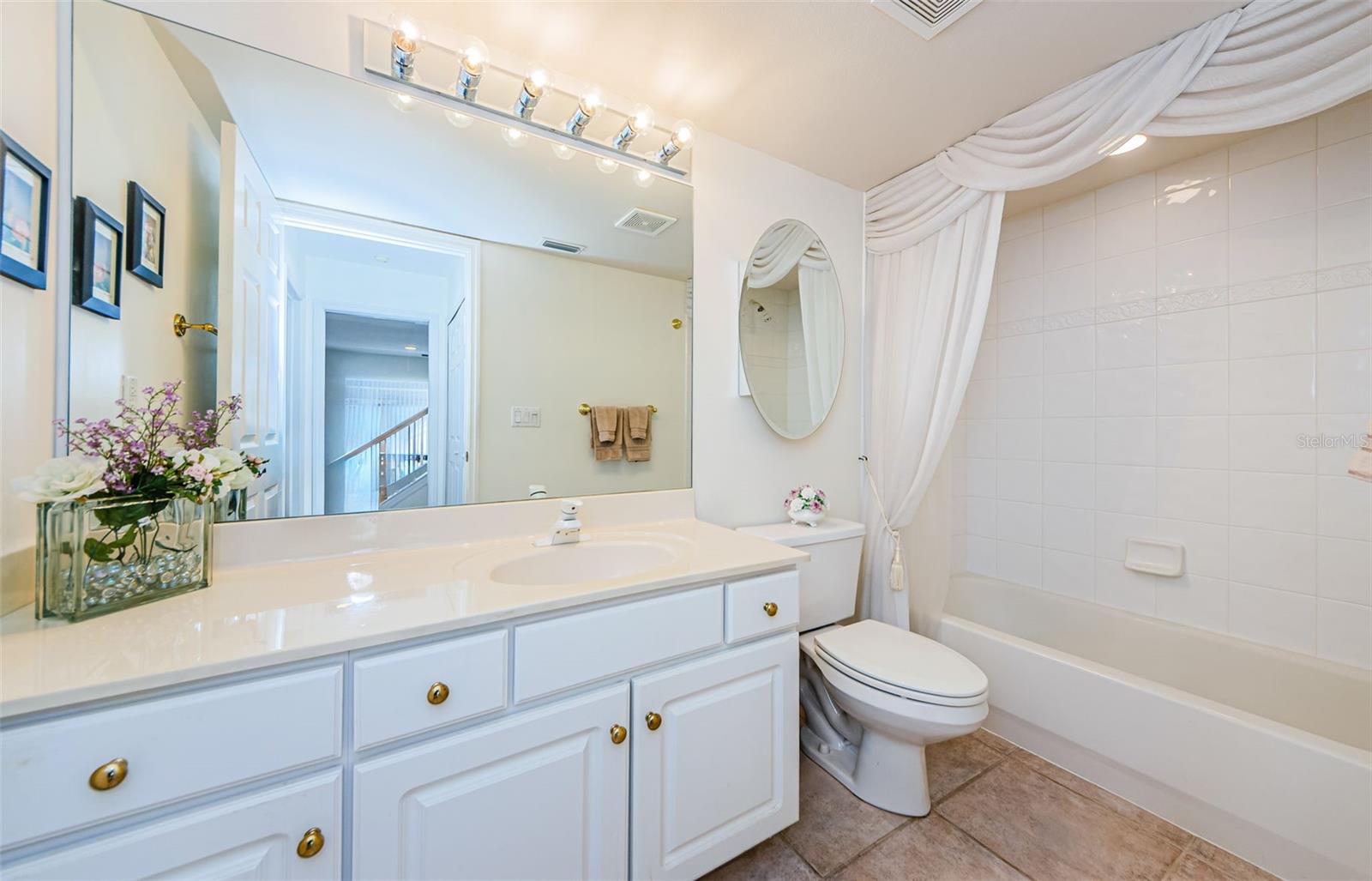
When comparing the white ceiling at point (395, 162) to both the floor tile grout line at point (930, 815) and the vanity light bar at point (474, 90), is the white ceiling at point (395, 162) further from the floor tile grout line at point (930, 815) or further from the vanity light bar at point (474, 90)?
the floor tile grout line at point (930, 815)

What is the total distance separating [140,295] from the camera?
1.03 metres

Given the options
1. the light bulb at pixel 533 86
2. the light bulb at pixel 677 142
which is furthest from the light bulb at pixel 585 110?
the light bulb at pixel 677 142

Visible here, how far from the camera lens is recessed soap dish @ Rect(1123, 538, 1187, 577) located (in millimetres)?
1903

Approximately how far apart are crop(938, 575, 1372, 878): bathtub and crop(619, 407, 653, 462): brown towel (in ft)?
4.60

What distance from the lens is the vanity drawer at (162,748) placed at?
58 cm

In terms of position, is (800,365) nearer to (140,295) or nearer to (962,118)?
(962,118)

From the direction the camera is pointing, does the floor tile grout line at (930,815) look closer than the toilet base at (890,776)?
Yes

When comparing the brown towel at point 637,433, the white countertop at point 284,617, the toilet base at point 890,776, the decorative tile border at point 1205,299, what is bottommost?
the toilet base at point 890,776

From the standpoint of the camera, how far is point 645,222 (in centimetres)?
166

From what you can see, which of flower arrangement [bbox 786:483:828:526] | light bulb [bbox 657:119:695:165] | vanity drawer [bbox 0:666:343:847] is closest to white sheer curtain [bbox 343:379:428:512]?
vanity drawer [bbox 0:666:343:847]

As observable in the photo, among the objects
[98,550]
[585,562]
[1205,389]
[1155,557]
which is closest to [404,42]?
[98,550]

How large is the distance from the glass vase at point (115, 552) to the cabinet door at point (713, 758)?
907 millimetres

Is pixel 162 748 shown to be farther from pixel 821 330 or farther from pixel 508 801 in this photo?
pixel 821 330

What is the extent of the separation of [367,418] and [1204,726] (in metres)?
2.43
